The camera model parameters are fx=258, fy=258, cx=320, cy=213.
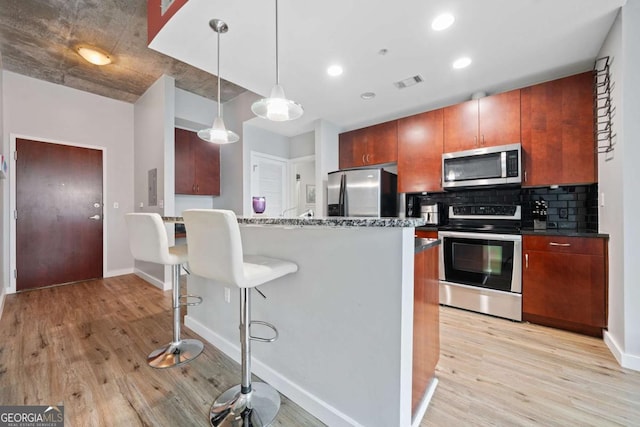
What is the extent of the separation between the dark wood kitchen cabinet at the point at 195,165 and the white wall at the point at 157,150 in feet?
1.22

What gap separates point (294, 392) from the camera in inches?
55.6

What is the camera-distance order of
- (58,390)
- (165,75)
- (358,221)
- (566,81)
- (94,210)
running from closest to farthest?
(358,221)
(58,390)
(566,81)
(165,75)
(94,210)

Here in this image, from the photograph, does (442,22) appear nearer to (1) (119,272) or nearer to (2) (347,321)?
(2) (347,321)

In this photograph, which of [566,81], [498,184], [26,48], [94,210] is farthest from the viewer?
[94,210]

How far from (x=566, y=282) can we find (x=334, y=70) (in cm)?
278

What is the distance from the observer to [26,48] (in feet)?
9.65

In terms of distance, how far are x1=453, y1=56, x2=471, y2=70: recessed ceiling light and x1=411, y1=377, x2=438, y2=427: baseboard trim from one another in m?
2.54

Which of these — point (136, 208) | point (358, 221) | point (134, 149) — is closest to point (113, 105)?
point (134, 149)

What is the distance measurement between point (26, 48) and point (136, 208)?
2.25 m

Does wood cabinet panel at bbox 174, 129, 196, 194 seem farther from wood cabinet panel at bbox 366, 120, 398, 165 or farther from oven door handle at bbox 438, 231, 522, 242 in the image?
oven door handle at bbox 438, 231, 522, 242

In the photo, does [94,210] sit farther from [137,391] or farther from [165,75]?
[137,391]

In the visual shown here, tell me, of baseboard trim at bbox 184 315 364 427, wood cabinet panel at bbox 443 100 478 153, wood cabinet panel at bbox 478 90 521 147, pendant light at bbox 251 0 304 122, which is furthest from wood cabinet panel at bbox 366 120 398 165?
baseboard trim at bbox 184 315 364 427

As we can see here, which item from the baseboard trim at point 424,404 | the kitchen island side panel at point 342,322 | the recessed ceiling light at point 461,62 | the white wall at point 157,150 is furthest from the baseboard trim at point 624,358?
the white wall at point 157,150

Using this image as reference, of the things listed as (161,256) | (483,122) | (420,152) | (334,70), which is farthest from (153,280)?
(483,122)
